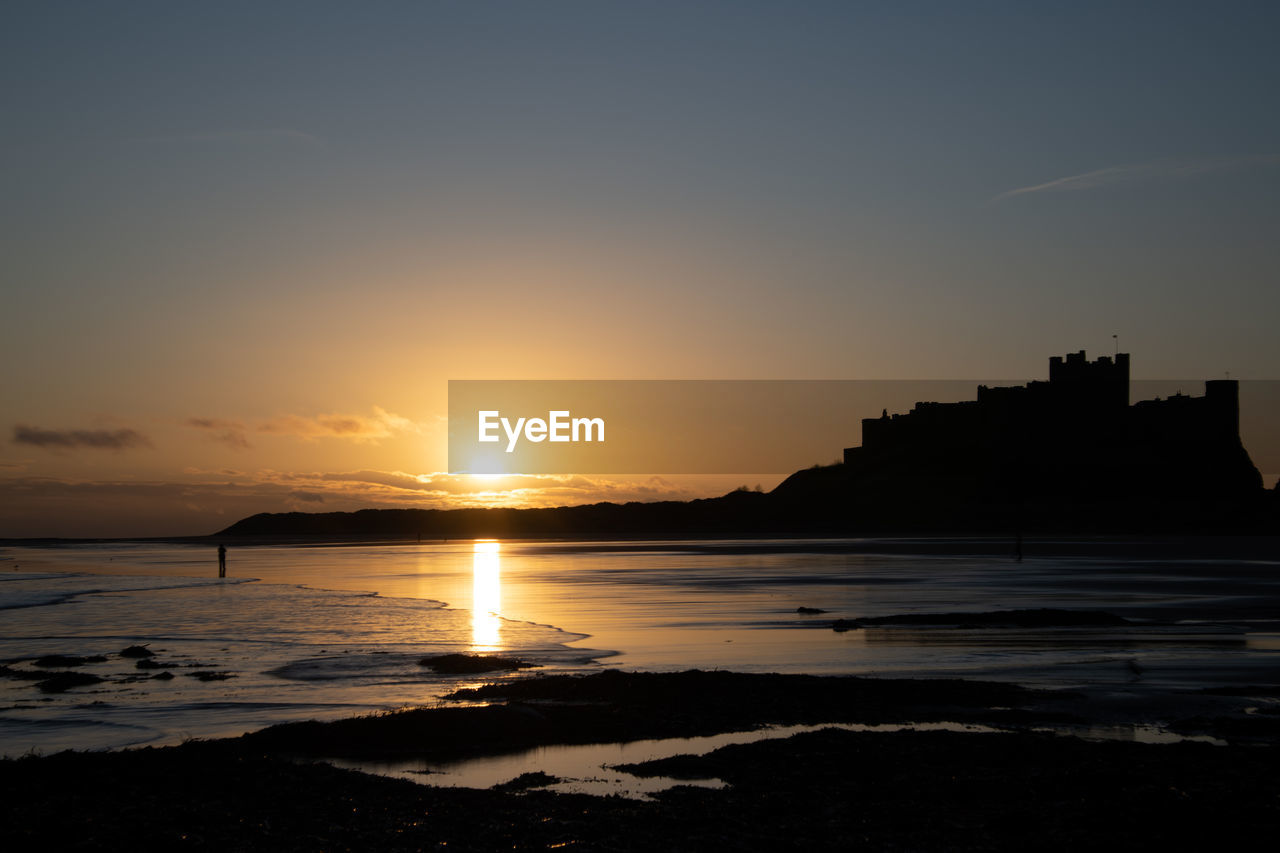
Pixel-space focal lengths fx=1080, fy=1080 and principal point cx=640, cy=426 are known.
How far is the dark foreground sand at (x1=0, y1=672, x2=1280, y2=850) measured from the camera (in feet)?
36.7

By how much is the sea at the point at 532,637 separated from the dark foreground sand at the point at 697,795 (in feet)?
10.1

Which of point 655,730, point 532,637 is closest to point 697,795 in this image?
point 655,730

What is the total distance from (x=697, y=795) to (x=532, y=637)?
18.6 metres

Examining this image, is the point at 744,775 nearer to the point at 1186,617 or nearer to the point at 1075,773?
the point at 1075,773

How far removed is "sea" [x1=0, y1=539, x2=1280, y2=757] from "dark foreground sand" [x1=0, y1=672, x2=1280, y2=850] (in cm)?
307

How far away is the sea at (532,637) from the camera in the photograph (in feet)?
67.7

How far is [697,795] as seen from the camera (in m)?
12.8

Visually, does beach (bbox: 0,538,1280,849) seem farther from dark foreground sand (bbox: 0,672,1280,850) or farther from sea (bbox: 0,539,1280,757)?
sea (bbox: 0,539,1280,757)

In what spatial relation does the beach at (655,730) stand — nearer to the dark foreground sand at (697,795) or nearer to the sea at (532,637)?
the dark foreground sand at (697,795)

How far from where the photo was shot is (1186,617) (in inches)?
1359

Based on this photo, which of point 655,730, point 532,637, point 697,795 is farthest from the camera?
point 532,637

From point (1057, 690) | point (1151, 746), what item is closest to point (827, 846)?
point (1151, 746)

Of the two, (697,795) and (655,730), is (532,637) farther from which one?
(697,795)

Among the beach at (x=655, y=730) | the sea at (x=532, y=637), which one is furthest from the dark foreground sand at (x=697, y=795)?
the sea at (x=532, y=637)
